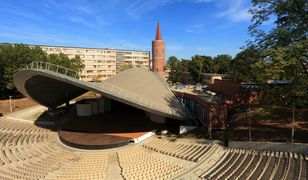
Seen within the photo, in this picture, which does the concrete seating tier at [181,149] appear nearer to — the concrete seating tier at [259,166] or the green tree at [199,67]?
the concrete seating tier at [259,166]

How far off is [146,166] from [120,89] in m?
10.3

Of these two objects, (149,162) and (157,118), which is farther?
(157,118)

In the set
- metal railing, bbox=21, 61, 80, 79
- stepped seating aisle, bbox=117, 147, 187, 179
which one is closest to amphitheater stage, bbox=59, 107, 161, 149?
stepped seating aisle, bbox=117, 147, 187, 179

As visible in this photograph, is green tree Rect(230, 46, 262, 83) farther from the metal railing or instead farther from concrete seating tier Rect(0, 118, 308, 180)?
the metal railing

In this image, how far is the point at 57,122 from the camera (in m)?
30.8

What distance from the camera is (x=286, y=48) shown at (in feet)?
44.9

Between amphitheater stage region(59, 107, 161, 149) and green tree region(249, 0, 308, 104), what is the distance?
13.3 meters

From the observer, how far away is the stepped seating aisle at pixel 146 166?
1429 centimetres

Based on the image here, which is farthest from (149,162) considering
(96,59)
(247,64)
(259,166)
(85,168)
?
(96,59)

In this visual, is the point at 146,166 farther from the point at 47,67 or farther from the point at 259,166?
the point at 47,67

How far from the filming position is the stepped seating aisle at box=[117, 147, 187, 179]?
14.3 meters

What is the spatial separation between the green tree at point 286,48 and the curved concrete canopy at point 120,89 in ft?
35.6

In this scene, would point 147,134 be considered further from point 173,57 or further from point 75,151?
point 173,57

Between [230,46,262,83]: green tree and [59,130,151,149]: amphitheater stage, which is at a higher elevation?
[230,46,262,83]: green tree
